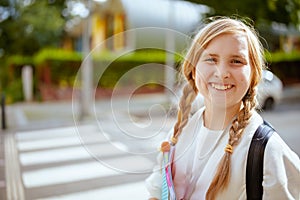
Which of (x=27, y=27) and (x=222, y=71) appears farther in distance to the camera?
(x=27, y=27)

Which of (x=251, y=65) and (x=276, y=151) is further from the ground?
(x=251, y=65)

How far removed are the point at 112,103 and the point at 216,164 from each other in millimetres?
353

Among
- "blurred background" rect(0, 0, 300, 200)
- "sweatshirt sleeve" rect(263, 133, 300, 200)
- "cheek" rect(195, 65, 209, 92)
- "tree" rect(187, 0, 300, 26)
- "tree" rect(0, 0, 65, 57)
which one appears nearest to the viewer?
"sweatshirt sleeve" rect(263, 133, 300, 200)

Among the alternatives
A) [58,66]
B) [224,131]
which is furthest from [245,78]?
[58,66]

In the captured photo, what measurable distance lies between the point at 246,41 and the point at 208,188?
1.22ft

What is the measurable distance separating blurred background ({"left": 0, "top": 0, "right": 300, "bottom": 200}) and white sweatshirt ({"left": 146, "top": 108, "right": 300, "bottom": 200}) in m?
0.07

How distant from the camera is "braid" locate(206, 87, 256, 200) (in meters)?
0.83

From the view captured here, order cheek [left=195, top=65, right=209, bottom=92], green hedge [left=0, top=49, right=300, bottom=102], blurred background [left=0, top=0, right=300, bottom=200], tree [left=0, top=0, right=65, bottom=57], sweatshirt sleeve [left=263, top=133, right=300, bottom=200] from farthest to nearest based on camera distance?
tree [left=0, top=0, right=65, bottom=57] → green hedge [left=0, top=49, right=300, bottom=102] → blurred background [left=0, top=0, right=300, bottom=200] → cheek [left=195, top=65, right=209, bottom=92] → sweatshirt sleeve [left=263, top=133, right=300, bottom=200]

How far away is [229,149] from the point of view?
84 centimetres

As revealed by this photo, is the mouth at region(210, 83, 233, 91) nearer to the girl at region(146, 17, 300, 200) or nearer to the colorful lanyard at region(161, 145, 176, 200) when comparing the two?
the girl at region(146, 17, 300, 200)

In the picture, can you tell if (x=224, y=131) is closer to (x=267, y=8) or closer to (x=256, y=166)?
(x=256, y=166)

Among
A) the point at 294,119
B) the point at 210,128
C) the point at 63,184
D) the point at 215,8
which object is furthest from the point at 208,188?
the point at 294,119

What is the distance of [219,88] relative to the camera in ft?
2.87

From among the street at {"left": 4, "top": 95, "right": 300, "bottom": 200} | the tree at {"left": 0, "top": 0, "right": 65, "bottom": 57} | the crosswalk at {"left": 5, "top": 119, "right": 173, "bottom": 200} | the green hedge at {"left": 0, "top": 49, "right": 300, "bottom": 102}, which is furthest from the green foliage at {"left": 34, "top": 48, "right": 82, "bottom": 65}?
the crosswalk at {"left": 5, "top": 119, "right": 173, "bottom": 200}
